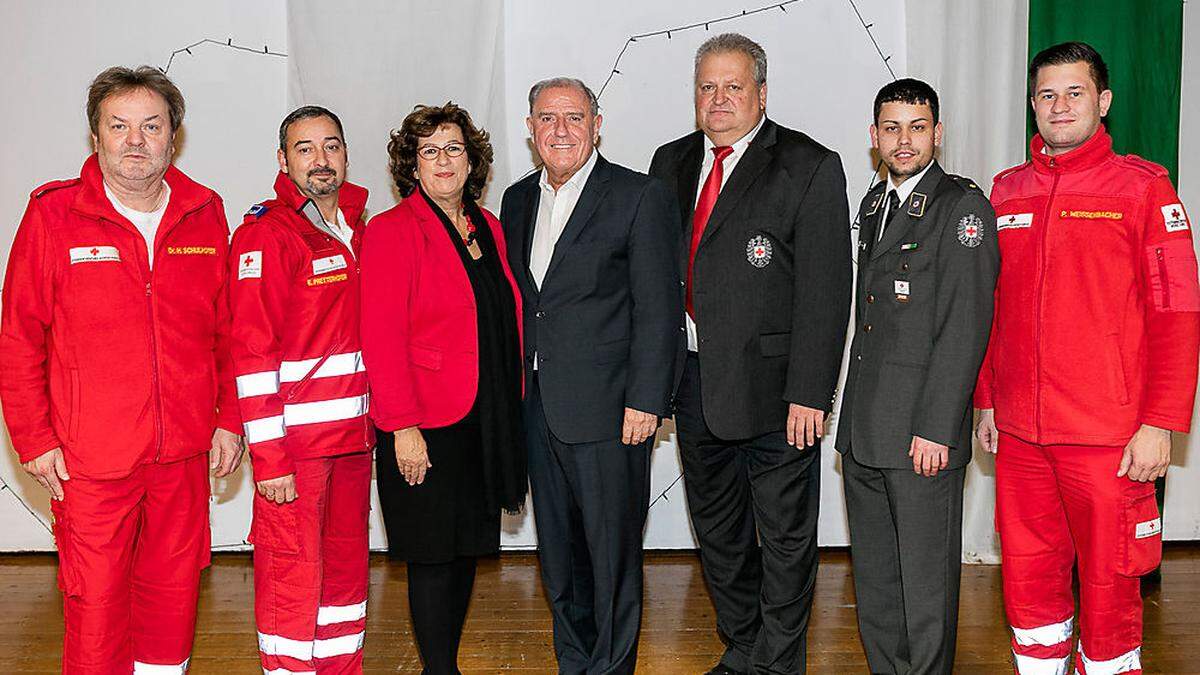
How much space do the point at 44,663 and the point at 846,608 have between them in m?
2.83

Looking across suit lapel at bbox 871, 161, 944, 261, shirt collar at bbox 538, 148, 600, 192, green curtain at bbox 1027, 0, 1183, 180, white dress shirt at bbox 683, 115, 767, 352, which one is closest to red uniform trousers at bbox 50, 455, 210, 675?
shirt collar at bbox 538, 148, 600, 192

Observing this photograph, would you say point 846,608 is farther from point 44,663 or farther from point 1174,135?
point 44,663

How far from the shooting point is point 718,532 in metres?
3.21

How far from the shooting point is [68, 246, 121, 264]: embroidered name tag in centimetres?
254

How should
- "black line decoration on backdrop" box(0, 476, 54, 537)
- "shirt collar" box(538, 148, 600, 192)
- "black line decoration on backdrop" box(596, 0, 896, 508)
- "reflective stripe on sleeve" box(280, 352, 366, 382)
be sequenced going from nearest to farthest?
"reflective stripe on sleeve" box(280, 352, 366, 382), "shirt collar" box(538, 148, 600, 192), "black line decoration on backdrop" box(596, 0, 896, 508), "black line decoration on backdrop" box(0, 476, 54, 537)

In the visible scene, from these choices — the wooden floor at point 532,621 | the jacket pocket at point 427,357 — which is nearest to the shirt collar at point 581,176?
the jacket pocket at point 427,357

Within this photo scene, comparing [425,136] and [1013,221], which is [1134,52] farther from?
[425,136]

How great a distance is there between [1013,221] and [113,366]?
2388 millimetres

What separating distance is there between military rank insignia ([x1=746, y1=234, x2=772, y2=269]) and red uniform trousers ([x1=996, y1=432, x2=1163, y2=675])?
0.83 m

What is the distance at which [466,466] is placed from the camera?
279cm

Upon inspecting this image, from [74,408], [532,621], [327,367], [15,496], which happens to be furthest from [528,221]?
[15,496]

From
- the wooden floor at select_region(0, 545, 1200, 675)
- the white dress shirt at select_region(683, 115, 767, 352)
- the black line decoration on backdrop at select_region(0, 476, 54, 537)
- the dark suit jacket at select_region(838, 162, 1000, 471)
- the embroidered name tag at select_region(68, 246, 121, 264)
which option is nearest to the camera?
the embroidered name tag at select_region(68, 246, 121, 264)

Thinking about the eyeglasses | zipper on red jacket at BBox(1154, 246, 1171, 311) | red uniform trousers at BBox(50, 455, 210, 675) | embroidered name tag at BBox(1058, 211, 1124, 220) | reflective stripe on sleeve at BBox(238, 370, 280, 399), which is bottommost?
red uniform trousers at BBox(50, 455, 210, 675)

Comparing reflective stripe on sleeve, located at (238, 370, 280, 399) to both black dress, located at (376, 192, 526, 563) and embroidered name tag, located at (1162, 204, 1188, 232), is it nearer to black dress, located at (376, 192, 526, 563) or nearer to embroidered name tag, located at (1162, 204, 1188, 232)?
black dress, located at (376, 192, 526, 563)
